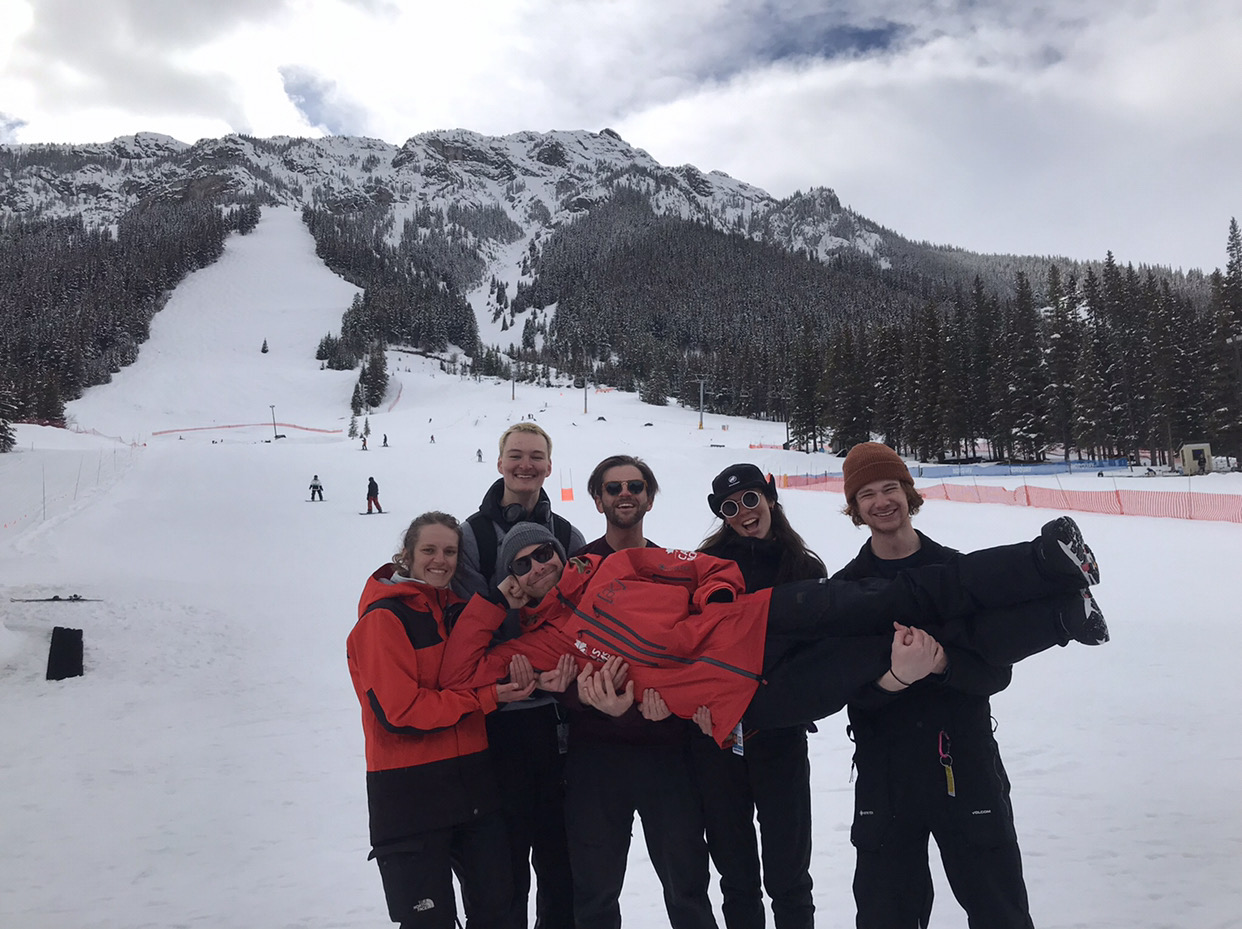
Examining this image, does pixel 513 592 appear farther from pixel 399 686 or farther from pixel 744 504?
pixel 744 504

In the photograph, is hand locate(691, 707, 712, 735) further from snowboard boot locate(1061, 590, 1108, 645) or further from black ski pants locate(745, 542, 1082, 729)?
snowboard boot locate(1061, 590, 1108, 645)

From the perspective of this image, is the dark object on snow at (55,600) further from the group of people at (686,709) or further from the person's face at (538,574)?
the person's face at (538,574)

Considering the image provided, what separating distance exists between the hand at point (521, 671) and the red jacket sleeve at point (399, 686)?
0.12 meters

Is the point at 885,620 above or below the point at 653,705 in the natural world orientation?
above

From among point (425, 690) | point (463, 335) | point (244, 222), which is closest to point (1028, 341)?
point (425, 690)

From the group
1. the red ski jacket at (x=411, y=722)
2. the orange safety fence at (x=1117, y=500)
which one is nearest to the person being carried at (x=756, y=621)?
the red ski jacket at (x=411, y=722)

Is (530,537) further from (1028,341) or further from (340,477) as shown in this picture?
(1028,341)

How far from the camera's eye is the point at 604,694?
230 cm

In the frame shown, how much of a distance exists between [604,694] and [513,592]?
0.56 m

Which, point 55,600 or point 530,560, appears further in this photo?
point 55,600

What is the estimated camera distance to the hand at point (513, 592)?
255 cm

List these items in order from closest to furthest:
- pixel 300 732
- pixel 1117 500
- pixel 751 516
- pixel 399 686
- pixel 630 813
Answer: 1. pixel 399 686
2. pixel 630 813
3. pixel 751 516
4. pixel 300 732
5. pixel 1117 500

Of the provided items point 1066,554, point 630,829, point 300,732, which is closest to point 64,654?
point 300,732

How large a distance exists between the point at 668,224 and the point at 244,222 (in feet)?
347
